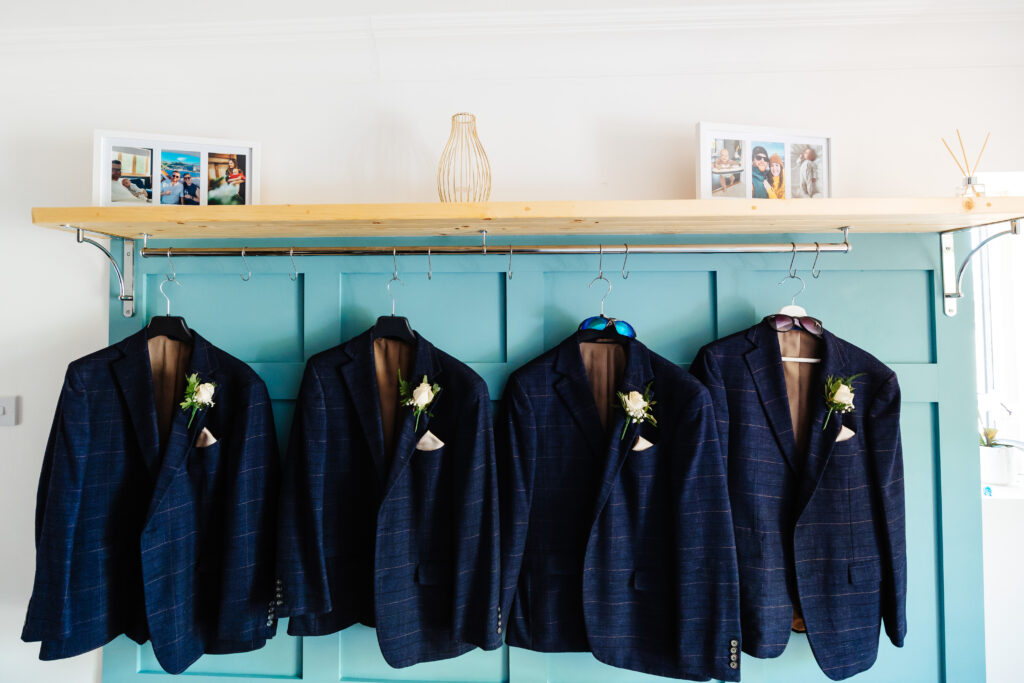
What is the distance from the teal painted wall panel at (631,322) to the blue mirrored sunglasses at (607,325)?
0.34 feet

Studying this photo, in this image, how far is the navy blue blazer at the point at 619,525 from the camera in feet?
4.74

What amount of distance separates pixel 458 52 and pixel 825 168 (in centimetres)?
116

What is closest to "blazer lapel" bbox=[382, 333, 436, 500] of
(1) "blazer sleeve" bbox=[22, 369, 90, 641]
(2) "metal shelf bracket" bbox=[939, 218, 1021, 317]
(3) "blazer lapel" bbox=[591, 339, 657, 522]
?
(3) "blazer lapel" bbox=[591, 339, 657, 522]

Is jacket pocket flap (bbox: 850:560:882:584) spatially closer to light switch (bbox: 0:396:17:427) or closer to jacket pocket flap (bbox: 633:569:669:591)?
jacket pocket flap (bbox: 633:569:669:591)

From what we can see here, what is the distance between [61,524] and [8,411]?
619mm

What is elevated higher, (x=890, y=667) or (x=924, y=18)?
(x=924, y=18)

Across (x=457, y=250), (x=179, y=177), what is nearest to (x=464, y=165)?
(x=457, y=250)

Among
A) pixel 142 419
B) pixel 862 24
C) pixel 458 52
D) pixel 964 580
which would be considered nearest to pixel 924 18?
pixel 862 24

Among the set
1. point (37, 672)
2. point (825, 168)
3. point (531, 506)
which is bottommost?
point (37, 672)

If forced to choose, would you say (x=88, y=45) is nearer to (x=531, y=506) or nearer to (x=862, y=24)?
(x=531, y=506)

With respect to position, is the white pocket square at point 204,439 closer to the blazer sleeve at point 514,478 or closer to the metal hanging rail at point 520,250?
the metal hanging rail at point 520,250

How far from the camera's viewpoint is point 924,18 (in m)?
1.72

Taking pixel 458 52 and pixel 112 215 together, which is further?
pixel 458 52

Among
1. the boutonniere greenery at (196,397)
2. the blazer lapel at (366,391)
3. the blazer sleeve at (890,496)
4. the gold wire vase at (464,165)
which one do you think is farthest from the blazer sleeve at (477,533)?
the blazer sleeve at (890,496)
